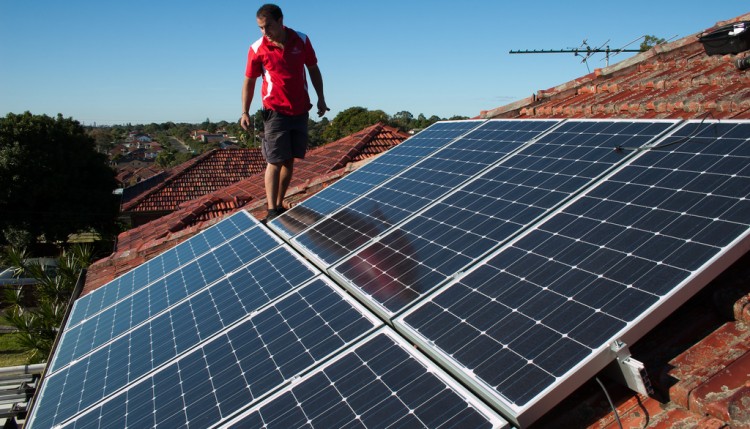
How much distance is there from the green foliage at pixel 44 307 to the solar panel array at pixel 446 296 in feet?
23.3

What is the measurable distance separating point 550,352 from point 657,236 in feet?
3.94

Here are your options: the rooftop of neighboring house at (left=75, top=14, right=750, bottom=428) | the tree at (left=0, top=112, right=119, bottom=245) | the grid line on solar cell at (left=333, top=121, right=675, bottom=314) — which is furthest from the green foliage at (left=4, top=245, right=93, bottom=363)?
the tree at (left=0, top=112, right=119, bottom=245)

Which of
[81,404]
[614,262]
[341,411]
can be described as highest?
[614,262]

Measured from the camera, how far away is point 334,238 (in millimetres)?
6613

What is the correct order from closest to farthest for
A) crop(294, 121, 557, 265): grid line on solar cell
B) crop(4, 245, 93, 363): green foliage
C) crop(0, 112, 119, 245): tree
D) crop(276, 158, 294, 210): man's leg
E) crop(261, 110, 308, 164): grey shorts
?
crop(294, 121, 557, 265): grid line on solar cell
crop(261, 110, 308, 164): grey shorts
crop(276, 158, 294, 210): man's leg
crop(4, 245, 93, 363): green foliage
crop(0, 112, 119, 245): tree

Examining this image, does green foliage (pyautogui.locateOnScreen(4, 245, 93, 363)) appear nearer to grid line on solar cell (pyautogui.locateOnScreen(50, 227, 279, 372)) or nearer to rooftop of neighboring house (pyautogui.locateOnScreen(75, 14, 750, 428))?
rooftop of neighboring house (pyautogui.locateOnScreen(75, 14, 750, 428))

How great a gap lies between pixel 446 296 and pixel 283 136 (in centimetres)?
490

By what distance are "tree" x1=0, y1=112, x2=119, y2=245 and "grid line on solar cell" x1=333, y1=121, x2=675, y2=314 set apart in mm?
46902

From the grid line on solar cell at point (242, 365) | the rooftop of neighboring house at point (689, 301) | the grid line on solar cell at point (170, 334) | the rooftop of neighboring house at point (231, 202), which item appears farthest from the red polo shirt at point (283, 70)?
the grid line on solar cell at point (242, 365)

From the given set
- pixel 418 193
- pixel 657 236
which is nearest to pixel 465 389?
pixel 657 236

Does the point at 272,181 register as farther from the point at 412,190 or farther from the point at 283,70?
the point at 412,190

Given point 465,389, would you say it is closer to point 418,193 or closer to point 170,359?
point 170,359

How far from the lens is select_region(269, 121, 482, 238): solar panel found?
7.96 m

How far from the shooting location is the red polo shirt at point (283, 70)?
8.06 meters
